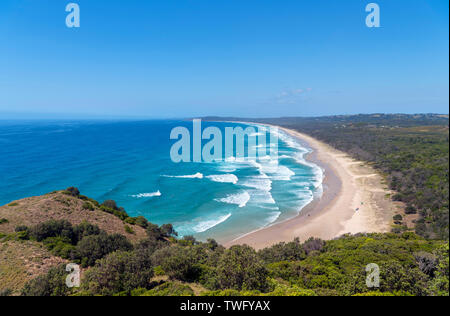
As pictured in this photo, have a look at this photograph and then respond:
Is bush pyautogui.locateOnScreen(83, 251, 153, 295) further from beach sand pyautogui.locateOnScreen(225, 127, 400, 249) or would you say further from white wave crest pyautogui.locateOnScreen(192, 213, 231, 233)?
white wave crest pyautogui.locateOnScreen(192, 213, 231, 233)

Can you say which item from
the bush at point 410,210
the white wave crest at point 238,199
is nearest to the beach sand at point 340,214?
the bush at point 410,210

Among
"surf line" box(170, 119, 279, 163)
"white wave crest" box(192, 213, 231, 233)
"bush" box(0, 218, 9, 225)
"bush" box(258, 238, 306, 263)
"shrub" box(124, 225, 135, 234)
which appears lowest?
"white wave crest" box(192, 213, 231, 233)

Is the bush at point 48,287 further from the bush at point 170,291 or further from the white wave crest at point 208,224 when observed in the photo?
the white wave crest at point 208,224

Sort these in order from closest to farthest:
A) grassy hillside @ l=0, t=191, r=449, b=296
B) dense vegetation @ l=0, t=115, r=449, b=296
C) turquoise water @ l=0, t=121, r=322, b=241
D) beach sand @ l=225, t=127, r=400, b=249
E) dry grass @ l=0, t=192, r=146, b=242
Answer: dense vegetation @ l=0, t=115, r=449, b=296, grassy hillside @ l=0, t=191, r=449, b=296, dry grass @ l=0, t=192, r=146, b=242, beach sand @ l=225, t=127, r=400, b=249, turquoise water @ l=0, t=121, r=322, b=241

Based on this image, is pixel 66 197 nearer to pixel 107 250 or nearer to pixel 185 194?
pixel 107 250

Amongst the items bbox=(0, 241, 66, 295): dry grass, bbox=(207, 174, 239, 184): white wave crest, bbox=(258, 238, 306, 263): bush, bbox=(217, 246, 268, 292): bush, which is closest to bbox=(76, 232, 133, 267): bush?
bbox=(0, 241, 66, 295): dry grass

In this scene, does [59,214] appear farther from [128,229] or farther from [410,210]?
[410,210]

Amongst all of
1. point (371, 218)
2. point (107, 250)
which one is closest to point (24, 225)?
point (107, 250)
